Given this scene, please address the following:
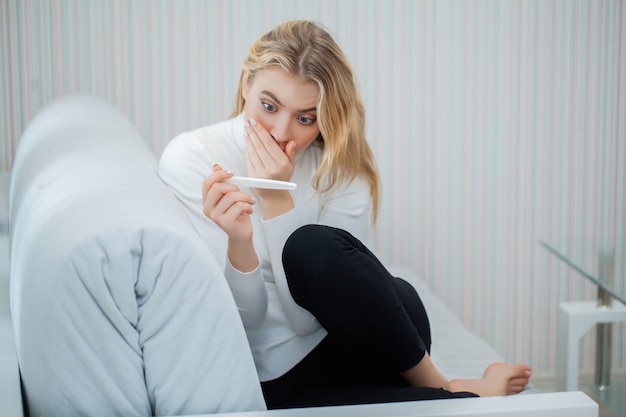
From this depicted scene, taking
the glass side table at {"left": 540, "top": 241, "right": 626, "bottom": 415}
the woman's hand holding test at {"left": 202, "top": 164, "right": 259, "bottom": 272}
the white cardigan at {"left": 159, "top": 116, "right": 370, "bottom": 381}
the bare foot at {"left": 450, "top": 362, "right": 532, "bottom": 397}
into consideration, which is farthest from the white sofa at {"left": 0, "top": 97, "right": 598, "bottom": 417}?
the glass side table at {"left": 540, "top": 241, "right": 626, "bottom": 415}

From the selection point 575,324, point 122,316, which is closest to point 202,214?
point 122,316

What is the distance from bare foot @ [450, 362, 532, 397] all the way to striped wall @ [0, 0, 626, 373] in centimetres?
97

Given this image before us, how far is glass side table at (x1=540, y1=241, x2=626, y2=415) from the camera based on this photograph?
178cm

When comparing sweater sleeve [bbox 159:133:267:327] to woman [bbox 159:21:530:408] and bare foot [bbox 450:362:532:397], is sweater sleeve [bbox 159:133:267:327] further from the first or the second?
bare foot [bbox 450:362:532:397]

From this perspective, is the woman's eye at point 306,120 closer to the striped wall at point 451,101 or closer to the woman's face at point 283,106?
the woman's face at point 283,106

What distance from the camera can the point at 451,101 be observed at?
2230 mm

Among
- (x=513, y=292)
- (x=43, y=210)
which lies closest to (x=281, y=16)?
(x=513, y=292)

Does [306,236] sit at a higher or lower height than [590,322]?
higher

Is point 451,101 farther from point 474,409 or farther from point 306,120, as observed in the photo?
point 474,409

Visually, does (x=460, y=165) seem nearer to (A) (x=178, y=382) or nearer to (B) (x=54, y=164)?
(B) (x=54, y=164)

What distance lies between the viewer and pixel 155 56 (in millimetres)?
2107

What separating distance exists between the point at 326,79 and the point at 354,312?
35 cm

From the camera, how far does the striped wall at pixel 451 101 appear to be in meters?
2.09

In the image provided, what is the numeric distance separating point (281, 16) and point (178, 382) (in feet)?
4.64
